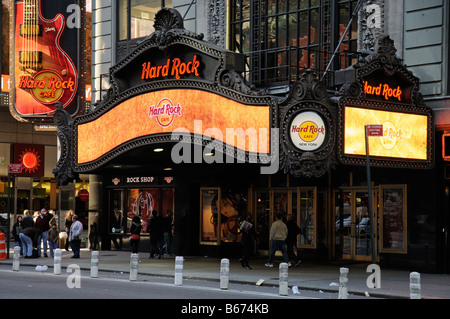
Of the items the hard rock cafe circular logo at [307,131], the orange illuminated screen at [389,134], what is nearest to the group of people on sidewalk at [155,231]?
the hard rock cafe circular logo at [307,131]

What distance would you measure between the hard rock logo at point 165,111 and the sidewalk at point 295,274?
4.35m

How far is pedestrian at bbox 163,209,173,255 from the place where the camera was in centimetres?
2969

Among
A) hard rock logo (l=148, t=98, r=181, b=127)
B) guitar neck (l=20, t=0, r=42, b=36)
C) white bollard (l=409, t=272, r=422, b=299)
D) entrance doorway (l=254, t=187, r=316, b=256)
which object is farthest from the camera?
guitar neck (l=20, t=0, r=42, b=36)

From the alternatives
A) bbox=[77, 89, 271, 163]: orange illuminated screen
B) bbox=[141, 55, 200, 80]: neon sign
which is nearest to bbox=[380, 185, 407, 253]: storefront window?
bbox=[77, 89, 271, 163]: orange illuminated screen

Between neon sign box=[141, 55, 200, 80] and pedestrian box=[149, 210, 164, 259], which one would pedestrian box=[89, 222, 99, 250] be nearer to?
pedestrian box=[149, 210, 164, 259]

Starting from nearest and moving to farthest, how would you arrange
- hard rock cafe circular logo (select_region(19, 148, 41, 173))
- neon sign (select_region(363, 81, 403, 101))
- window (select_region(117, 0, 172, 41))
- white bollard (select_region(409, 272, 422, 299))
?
white bollard (select_region(409, 272, 422, 299)), neon sign (select_region(363, 81, 403, 101)), window (select_region(117, 0, 172, 41)), hard rock cafe circular logo (select_region(19, 148, 41, 173))

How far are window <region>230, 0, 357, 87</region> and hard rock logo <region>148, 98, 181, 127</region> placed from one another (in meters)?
3.40

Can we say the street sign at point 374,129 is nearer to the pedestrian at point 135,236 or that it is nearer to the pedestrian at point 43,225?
the pedestrian at point 135,236

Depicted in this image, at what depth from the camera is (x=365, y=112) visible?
2188 cm

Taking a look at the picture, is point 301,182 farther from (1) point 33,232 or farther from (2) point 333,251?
(1) point 33,232

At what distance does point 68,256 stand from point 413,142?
46.7ft

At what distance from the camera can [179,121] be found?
933 inches

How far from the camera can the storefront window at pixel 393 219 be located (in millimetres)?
A: 24797

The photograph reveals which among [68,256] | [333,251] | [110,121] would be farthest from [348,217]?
[68,256]
